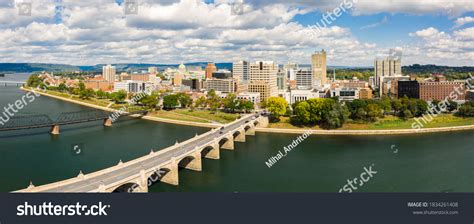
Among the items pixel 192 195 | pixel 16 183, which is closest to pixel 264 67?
pixel 16 183

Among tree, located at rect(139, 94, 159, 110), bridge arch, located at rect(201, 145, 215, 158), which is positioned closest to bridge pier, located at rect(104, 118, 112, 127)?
tree, located at rect(139, 94, 159, 110)

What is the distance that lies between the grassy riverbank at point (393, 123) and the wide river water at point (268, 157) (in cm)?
385

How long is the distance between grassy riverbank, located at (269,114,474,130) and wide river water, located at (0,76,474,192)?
152 inches

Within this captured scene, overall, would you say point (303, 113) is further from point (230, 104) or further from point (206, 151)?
point (206, 151)

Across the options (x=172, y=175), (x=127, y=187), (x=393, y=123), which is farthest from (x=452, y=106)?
(x=127, y=187)

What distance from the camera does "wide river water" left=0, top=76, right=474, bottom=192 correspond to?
1042 inches

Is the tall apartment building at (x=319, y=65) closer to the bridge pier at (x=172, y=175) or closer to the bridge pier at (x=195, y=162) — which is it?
the bridge pier at (x=195, y=162)

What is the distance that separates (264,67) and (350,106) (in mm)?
40869

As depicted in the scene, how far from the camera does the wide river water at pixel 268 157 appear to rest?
26469mm

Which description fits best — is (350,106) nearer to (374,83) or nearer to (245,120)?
(245,120)

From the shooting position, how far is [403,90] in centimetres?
7569

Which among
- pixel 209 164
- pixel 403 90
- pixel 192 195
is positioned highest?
pixel 403 90

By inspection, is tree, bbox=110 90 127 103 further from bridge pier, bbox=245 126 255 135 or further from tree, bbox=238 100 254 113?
bridge pier, bbox=245 126 255 135

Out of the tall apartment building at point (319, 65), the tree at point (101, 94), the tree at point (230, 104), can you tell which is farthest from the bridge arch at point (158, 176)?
the tall apartment building at point (319, 65)
